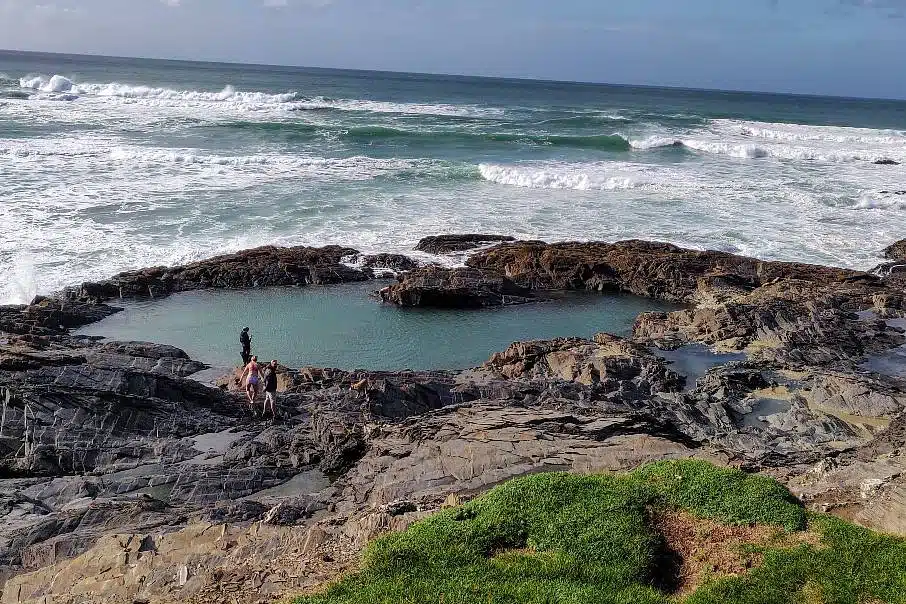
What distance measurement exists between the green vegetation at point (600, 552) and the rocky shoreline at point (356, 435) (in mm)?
654

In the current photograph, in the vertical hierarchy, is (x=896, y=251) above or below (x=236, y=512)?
above

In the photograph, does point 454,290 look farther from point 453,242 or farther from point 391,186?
point 391,186

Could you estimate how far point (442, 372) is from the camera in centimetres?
1448

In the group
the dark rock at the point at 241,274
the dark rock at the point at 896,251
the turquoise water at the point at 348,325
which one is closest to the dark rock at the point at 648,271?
the turquoise water at the point at 348,325

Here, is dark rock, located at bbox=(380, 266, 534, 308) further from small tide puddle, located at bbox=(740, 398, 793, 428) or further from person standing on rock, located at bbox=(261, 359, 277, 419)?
small tide puddle, located at bbox=(740, 398, 793, 428)

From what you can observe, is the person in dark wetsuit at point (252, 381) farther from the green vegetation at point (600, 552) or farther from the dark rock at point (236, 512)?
the green vegetation at point (600, 552)

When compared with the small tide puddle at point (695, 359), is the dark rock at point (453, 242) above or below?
above

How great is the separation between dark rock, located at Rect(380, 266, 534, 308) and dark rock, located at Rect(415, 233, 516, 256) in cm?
267

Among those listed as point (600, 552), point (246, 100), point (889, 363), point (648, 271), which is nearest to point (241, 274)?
point (648, 271)

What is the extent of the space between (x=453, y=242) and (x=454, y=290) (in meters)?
4.51

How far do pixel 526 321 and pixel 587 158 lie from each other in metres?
27.1

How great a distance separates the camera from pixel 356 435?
1092 cm

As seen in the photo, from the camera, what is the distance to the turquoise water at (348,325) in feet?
52.1

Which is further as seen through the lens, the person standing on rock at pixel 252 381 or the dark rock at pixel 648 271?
the dark rock at pixel 648 271
